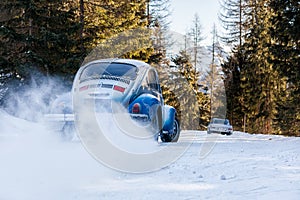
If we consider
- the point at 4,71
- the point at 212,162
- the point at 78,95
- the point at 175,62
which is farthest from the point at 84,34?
the point at 175,62

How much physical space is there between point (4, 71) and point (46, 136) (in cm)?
809

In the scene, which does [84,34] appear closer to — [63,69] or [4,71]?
[63,69]

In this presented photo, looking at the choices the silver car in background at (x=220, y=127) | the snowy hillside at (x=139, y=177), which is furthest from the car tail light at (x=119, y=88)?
the silver car in background at (x=220, y=127)

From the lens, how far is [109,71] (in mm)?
8305

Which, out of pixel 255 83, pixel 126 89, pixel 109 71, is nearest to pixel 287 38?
pixel 109 71

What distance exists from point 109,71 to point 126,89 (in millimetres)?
893

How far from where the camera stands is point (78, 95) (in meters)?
7.74

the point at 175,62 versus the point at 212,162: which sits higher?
the point at 212,162

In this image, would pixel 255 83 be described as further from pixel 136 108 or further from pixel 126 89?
pixel 136 108

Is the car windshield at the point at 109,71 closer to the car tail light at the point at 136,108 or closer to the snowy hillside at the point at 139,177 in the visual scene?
the car tail light at the point at 136,108

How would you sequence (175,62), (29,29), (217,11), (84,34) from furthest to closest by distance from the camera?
(217,11), (175,62), (84,34), (29,29)

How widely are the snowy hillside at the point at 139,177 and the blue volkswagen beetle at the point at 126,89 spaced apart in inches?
48.5

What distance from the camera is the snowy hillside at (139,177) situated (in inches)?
160

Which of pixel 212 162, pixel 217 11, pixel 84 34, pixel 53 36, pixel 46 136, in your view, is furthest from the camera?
pixel 217 11
